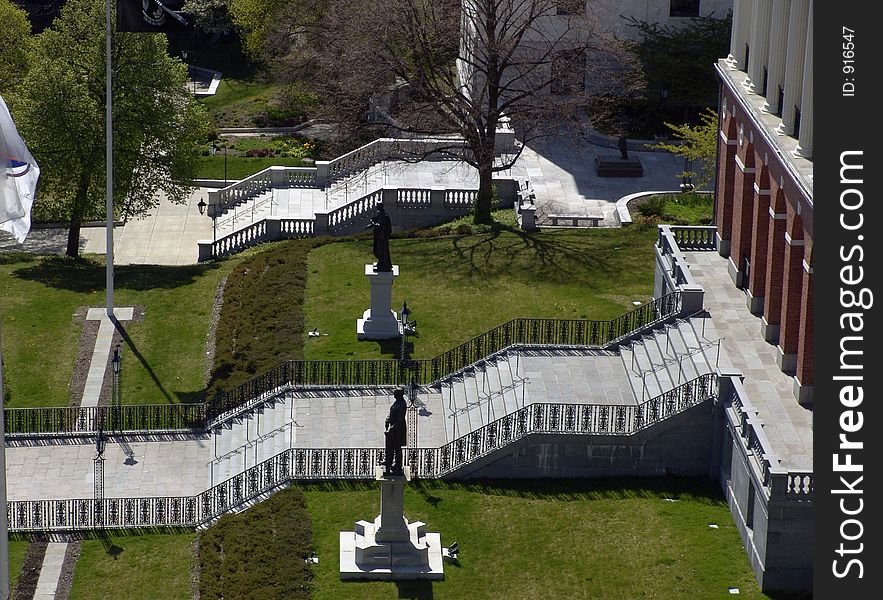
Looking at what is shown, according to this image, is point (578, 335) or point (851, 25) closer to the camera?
point (851, 25)

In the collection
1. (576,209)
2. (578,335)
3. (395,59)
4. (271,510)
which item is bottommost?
(271,510)

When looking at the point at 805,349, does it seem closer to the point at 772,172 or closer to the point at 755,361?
the point at 755,361

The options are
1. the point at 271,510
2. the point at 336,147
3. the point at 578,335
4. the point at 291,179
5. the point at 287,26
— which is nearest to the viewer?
the point at 271,510

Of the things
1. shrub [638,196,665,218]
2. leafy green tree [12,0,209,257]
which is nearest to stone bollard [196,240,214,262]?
leafy green tree [12,0,209,257]

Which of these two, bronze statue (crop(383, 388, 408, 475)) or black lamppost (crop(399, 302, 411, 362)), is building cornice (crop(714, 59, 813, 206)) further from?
black lamppost (crop(399, 302, 411, 362))

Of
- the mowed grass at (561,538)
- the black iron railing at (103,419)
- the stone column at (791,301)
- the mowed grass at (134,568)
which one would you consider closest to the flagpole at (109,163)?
the black iron railing at (103,419)

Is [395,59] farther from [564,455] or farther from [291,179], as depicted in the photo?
[564,455]

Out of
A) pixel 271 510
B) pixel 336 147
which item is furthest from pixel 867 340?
pixel 336 147
